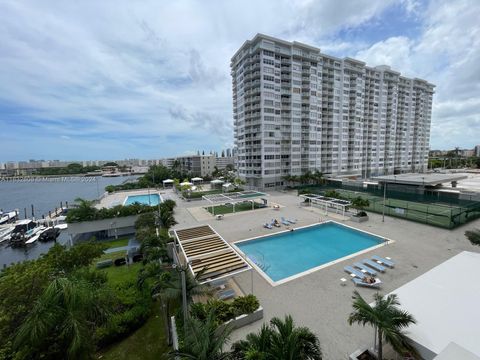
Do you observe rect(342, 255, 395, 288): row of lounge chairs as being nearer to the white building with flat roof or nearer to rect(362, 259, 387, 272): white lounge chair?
rect(362, 259, 387, 272): white lounge chair

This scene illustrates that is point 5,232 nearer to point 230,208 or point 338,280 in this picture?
point 230,208

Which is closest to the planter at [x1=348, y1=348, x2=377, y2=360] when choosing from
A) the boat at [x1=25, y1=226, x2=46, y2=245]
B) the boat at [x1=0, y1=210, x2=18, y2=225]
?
the boat at [x1=25, y1=226, x2=46, y2=245]

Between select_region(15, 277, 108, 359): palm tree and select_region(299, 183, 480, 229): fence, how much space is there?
94.1 feet

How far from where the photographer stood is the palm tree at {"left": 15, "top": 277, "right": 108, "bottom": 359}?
19.0 feet

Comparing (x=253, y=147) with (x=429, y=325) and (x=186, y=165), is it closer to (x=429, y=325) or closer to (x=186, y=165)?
(x=429, y=325)

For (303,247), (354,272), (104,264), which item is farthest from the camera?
(303,247)

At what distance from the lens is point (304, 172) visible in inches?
2143

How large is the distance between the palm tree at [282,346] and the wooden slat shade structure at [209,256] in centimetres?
509

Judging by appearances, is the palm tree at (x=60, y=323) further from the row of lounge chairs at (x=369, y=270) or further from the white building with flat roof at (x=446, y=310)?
the row of lounge chairs at (x=369, y=270)

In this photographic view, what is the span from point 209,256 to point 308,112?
48.6m

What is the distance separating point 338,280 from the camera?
13.3 meters

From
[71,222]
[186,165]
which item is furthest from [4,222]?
[186,165]

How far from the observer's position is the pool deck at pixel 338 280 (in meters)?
9.15

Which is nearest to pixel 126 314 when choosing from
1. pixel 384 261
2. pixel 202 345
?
pixel 202 345
